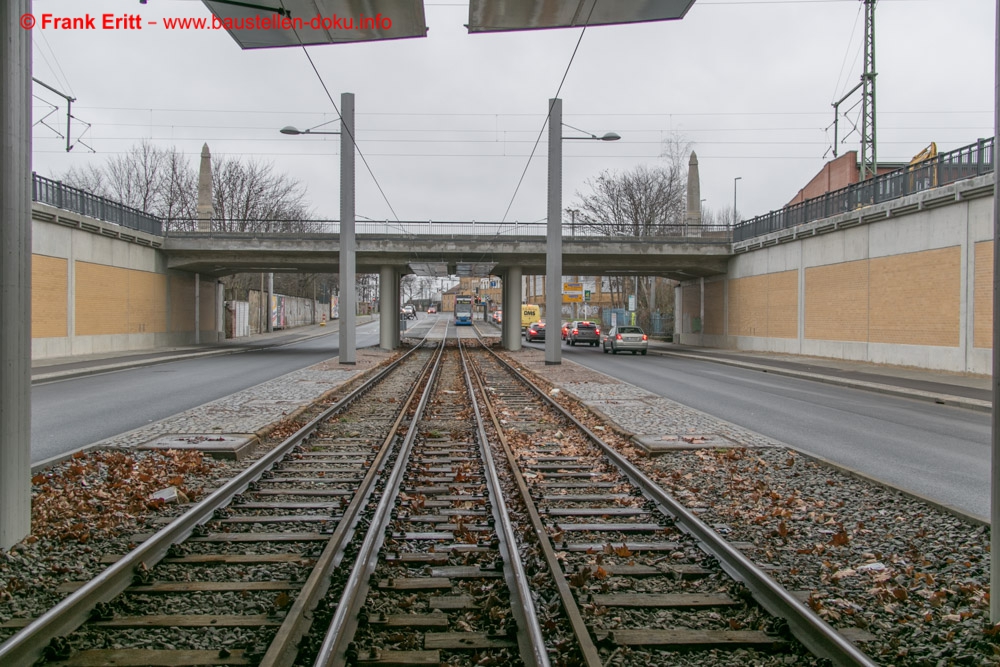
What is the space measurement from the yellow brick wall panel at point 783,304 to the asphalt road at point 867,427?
37.8ft

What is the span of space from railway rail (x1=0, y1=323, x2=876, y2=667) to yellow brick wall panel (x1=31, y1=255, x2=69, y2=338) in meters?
23.0

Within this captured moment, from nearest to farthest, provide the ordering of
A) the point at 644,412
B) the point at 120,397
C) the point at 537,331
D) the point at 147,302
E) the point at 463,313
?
1. the point at 644,412
2. the point at 120,397
3. the point at 147,302
4. the point at 537,331
5. the point at 463,313

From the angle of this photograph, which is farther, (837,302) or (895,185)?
(837,302)

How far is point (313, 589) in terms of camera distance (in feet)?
13.8

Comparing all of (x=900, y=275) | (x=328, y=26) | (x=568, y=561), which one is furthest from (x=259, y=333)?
(x=568, y=561)

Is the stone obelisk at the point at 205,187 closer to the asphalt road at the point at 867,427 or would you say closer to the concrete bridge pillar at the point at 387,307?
the concrete bridge pillar at the point at 387,307

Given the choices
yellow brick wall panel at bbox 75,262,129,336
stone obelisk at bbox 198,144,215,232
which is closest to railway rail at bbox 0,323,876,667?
yellow brick wall panel at bbox 75,262,129,336

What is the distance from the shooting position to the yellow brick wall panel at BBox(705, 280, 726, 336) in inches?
1598

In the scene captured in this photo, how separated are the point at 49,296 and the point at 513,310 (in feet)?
73.6

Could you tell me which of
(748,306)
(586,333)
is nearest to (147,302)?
(586,333)

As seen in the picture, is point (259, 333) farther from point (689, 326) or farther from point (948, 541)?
point (948, 541)

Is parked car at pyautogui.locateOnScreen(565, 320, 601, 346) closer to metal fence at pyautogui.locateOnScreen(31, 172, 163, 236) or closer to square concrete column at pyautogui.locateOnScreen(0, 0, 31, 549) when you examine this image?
metal fence at pyautogui.locateOnScreen(31, 172, 163, 236)

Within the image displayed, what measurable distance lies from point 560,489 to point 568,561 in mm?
2243

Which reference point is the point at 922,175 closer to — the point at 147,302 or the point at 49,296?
the point at 49,296
